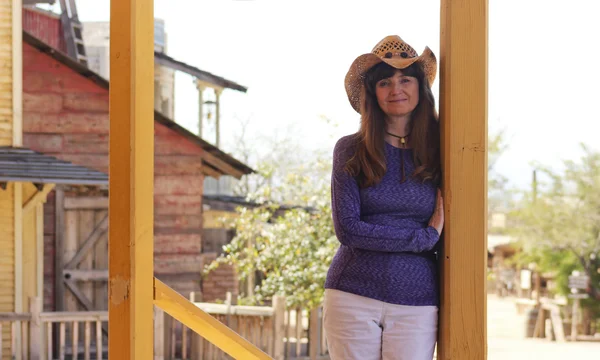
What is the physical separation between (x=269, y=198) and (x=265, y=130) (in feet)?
58.1

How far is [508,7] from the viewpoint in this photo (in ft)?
143

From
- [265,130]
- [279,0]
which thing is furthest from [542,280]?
[279,0]

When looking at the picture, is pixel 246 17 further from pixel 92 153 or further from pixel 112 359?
pixel 112 359

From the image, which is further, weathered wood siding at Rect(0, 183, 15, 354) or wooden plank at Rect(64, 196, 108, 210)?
wooden plank at Rect(64, 196, 108, 210)

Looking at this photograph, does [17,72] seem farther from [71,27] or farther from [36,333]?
[71,27]

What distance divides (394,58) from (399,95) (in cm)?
12

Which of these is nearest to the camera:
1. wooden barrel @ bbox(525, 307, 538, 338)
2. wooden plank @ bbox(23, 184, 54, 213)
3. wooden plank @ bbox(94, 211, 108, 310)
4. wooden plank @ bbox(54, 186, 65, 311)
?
wooden plank @ bbox(23, 184, 54, 213)

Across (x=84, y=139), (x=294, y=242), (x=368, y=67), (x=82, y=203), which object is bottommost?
(x=294, y=242)

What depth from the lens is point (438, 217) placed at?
2637 millimetres

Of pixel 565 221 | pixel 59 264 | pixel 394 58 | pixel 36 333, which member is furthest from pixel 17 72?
pixel 565 221

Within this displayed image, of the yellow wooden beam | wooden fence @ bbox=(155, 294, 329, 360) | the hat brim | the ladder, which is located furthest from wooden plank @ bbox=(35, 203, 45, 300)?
the hat brim

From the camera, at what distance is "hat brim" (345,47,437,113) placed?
2768 millimetres

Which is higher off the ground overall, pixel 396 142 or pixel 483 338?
pixel 396 142

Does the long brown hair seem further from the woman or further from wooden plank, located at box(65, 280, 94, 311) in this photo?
wooden plank, located at box(65, 280, 94, 311)
